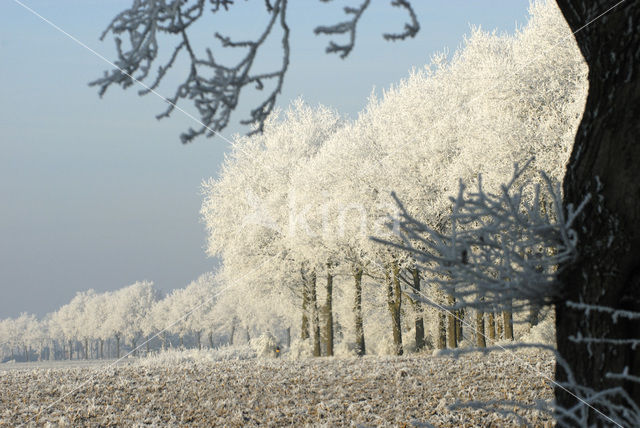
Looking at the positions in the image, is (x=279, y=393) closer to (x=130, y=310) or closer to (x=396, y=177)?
(x=396, y=177)

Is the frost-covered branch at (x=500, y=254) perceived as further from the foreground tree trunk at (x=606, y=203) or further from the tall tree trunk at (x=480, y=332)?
the tall tree trunk at (x=480, y=332)

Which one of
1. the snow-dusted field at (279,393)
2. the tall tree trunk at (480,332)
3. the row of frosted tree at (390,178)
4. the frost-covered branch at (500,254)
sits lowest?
the snow-dusted field at (279,393)

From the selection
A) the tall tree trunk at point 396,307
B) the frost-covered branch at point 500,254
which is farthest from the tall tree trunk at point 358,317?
the frost-covered branch at point 500,254

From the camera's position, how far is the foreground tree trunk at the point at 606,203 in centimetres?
256

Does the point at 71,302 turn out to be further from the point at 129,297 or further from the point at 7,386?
the point at 7,386

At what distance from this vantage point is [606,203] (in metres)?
2.64

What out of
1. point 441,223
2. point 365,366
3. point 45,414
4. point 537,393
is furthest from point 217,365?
point 441,223

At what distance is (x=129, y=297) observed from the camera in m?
88.5

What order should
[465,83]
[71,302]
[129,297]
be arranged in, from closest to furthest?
[465,83] → [129,297] → [71,302]

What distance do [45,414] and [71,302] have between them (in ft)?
313

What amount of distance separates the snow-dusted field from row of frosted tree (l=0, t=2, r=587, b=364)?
1879mm

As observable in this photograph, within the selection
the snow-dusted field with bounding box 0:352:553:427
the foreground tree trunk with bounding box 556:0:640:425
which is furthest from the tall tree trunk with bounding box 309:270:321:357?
the foreground tree trunk with bounding box 556:0:640:425

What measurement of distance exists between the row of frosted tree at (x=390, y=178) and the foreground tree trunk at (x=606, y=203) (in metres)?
11.0

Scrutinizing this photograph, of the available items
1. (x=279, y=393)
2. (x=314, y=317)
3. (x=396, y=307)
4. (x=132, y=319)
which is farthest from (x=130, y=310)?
(x=279, y=393)
